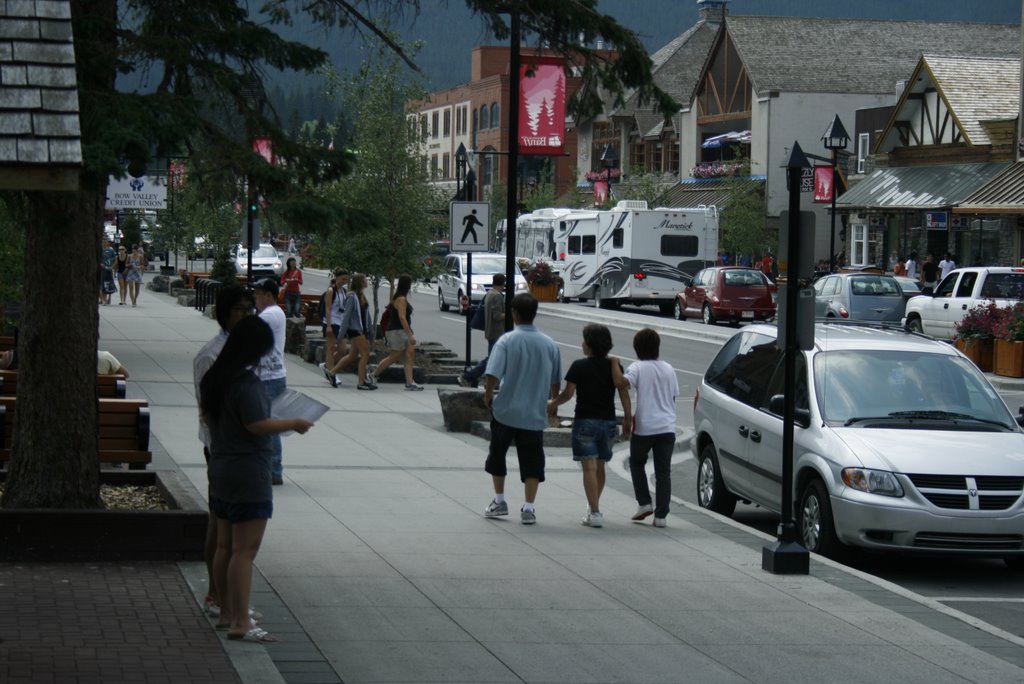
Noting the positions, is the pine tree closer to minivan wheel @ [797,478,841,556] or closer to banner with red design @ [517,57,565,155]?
minivan wheel @ [797,478,841,556]

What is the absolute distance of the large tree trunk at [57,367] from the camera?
9.34 meters

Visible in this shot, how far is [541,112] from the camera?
19.4m

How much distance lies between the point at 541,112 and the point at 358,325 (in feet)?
14.7

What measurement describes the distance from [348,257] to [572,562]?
16625 mm

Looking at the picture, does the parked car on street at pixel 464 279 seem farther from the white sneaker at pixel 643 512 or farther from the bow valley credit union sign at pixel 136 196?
the white sneaker at pixel 643 512

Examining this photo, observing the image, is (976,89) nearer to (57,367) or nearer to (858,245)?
(858,245)

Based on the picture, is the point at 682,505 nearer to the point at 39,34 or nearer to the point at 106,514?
the point at 106,514

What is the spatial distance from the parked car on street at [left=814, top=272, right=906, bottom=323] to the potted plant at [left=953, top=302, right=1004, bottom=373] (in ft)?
22.1

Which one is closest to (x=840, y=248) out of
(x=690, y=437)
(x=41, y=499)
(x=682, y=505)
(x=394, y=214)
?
(x=394, y=214)

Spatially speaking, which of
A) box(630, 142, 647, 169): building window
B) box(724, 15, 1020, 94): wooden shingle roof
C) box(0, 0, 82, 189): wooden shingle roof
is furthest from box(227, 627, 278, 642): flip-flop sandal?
box(630, 142, 647, 169): building window

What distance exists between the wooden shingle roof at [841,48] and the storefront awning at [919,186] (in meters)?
9.97

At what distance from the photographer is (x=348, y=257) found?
2608 cm

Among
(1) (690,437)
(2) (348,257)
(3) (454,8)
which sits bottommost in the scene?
(1) (690,437)

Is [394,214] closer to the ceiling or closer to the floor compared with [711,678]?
closer to the ceiling
